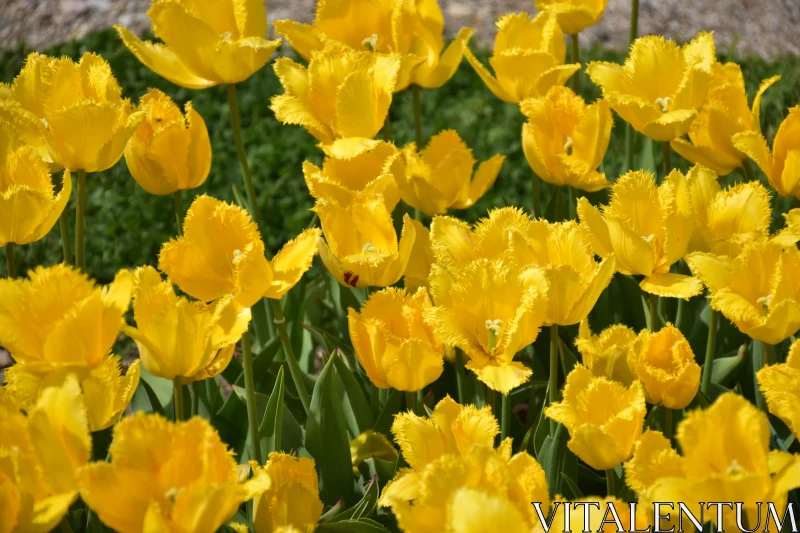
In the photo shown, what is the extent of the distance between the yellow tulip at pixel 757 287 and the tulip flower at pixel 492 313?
0.25 meters

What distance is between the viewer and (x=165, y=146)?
176 centimetres

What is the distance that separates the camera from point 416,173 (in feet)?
6.12

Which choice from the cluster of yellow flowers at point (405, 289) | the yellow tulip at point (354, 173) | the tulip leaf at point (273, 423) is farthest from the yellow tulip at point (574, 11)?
the tulip leaf at point (273, 423)

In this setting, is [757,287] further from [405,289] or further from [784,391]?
[405,289]

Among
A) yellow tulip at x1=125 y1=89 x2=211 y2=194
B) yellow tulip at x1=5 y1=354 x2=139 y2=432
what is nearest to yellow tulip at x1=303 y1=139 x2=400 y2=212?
yellow tulip at x1=125 y1=89 x2=211 y2=194

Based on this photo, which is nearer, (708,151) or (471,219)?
(708,151)

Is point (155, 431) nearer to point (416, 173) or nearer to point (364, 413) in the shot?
point (364, 413)

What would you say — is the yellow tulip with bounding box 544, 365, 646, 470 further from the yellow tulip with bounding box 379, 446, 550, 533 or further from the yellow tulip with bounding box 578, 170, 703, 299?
the yellow tulip with bounding box 578, 170, 703, 299

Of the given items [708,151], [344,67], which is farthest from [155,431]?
[708,151]

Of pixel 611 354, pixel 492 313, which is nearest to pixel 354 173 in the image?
pixel 492 313

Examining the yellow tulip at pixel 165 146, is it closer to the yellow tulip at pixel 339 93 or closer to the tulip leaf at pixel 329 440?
the yellow tulip at pixel 339 93

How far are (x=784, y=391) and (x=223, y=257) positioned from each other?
81 cm

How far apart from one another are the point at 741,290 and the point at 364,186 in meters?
0.66

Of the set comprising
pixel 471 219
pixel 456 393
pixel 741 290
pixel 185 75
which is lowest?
pixel 471 219
